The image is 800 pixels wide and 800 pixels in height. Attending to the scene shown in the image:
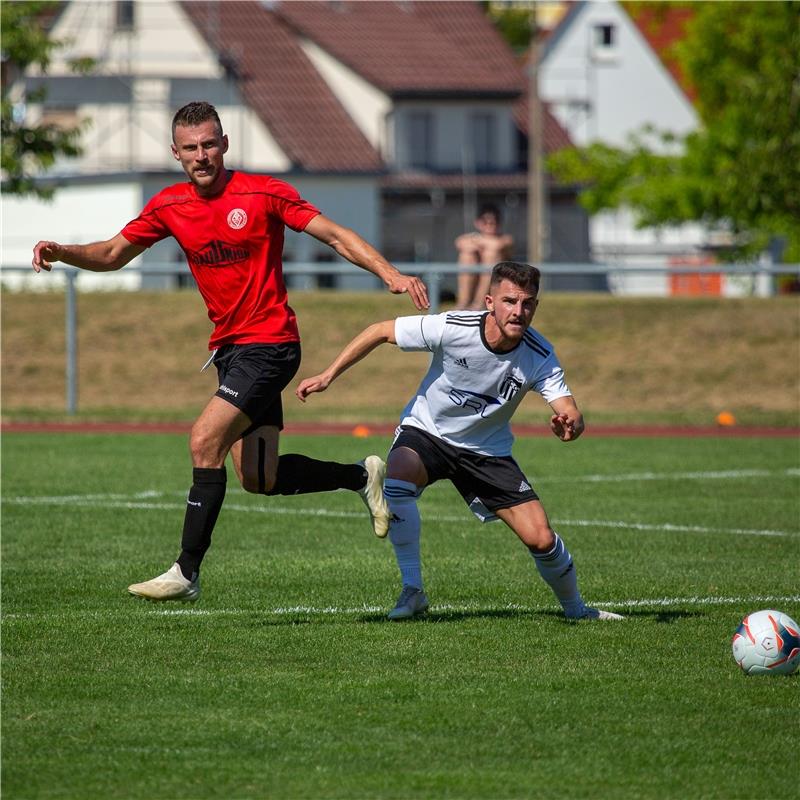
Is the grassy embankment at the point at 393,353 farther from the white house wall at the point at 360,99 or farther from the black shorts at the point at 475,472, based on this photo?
the white house wall at the point at 360,99


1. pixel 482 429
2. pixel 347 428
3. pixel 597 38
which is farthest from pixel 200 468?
pixel 597 38

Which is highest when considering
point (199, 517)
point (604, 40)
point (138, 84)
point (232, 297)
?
point (604, 40)

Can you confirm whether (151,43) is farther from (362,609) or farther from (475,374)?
(475,374)

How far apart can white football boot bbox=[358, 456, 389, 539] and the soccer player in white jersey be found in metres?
0.06

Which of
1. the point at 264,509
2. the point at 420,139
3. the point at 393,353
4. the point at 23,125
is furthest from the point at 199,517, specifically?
the point at 420,139

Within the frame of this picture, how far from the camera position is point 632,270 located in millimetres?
19797

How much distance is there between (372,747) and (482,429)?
2.70 metres

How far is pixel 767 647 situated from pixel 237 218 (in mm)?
3079

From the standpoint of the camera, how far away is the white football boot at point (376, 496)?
303 inches

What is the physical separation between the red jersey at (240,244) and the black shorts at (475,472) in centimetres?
83

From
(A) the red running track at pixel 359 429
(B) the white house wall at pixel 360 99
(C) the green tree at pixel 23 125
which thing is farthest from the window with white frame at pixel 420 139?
(A) the red running track at pixel 359 429

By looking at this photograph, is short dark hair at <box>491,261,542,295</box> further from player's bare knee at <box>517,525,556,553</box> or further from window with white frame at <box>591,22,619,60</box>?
window with white frame at <box>591,22,619,60</box>

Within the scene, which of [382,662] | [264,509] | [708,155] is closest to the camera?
[382,662]

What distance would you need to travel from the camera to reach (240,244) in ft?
24.7
